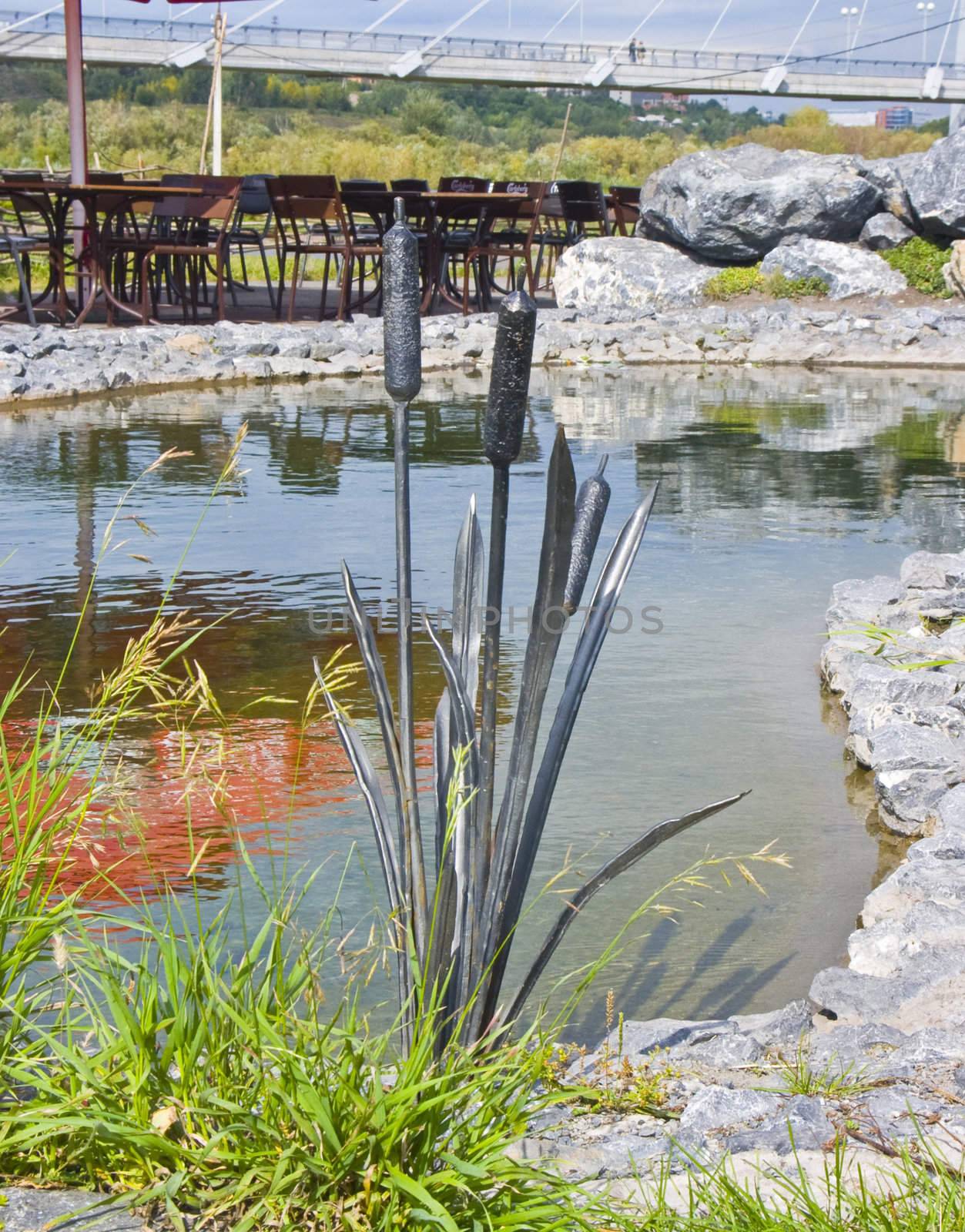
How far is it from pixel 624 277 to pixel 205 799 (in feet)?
36.5

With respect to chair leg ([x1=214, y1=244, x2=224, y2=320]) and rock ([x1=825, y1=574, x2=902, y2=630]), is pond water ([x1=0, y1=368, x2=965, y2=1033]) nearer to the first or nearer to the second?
rock ([x1=825, y1=574, x2=902, y2=630])

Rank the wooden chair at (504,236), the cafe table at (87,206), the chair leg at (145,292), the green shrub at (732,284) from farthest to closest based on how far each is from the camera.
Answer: the green shrub at (732,284)
the wooden chair at (504,236)
the chair leg at (145,292)
the cafe table at (87,206)

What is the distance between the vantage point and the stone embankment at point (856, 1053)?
4.87 ft

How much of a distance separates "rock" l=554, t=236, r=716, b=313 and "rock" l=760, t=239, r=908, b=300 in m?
0.79

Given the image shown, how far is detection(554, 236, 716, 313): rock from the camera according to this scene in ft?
43.1

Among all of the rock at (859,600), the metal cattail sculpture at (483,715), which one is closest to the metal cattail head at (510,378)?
the metal cattail sculpture at (483,715)

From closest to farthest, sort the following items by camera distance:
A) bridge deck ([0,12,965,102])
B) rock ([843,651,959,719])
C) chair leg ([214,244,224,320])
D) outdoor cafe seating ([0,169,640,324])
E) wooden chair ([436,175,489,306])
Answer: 1. rock ([843,651,959,719])
2. outdoor cafe seating ([0,169,640,324])
3. chair leg ([214,244,224,320])
4. wooden chair ([436,175,489,306])
5. bridge deck ([0,12,965,102])

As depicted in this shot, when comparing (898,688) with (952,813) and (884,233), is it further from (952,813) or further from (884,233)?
(884,233)

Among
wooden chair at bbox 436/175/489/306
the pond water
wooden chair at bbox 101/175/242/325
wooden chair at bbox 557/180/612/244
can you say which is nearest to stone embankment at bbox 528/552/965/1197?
the pond water

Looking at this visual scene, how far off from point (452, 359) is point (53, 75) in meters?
57.6

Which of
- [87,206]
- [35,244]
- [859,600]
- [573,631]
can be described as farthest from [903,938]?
[35,244]

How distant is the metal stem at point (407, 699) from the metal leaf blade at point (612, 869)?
0.53 feet

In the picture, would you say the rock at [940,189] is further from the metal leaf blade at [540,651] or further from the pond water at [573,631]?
the metal leaf blade at [540,651]

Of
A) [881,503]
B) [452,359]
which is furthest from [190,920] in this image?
[452,359]
